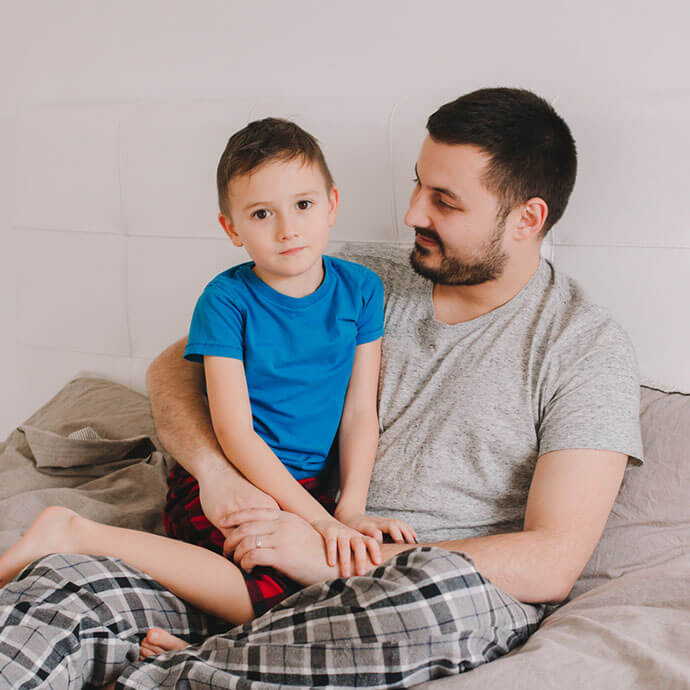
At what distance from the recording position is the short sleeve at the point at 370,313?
4.78 feet

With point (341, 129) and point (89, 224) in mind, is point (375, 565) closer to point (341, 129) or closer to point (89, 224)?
point (341, 129)

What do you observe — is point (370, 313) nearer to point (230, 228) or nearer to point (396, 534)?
point (230, 228)

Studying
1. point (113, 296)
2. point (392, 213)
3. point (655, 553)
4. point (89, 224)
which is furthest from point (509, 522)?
point (89, 224)

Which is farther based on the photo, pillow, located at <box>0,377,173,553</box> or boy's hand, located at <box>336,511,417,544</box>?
pillow, located at <box>0,377,173,553</box>

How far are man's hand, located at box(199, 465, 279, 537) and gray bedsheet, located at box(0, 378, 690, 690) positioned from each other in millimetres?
244

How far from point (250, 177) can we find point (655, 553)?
2.83ft

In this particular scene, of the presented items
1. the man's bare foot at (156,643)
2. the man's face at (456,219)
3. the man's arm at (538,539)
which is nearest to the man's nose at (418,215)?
the man's face at (456,219)

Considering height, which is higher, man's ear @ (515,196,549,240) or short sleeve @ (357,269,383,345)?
man's ear @ (515,196,549,240)

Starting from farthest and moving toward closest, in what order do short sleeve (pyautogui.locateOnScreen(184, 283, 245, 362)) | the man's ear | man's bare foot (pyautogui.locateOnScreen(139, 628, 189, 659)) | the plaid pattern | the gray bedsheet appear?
the man's ear < short sleeve (pyautogui.locateOnScreen(184, 283, 245, 362)) < the plaid pattern < man's bare foot (pyautogui.locateOnScreen(139, 628, 189, 659)) < the gray bedsheet

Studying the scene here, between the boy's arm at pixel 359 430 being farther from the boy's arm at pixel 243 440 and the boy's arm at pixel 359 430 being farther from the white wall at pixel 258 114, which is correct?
the white wall at pixel 258 114

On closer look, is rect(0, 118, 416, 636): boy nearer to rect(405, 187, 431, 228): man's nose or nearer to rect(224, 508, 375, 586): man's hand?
rect(224, 508, 375, 586): man's hand

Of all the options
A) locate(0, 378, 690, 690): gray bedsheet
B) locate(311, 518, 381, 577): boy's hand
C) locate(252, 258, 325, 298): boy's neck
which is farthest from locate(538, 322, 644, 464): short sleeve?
locate(252, 258, 325, 298): boy's neck

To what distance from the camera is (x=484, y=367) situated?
4.66 ft

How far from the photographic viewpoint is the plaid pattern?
1217mm
